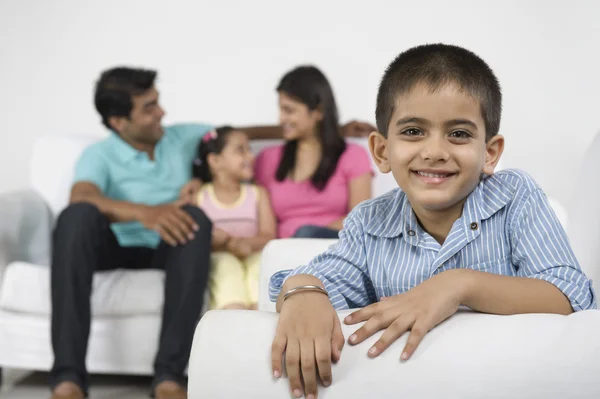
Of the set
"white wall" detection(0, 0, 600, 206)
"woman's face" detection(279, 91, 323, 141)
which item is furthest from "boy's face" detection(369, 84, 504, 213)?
"white wall" detection(0, 0, 600, 206)

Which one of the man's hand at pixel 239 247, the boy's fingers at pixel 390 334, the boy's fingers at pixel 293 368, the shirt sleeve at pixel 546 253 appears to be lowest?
the man's hand at pixel 239 247

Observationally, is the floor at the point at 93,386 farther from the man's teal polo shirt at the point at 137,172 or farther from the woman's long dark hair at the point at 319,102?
the woman's long dark hair at the point at 319,102

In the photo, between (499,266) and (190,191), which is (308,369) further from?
(190,191)

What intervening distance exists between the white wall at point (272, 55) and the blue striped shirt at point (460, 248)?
85.4 inches

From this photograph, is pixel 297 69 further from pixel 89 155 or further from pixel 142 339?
pixel 142 339

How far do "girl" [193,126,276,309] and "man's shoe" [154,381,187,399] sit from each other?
56cm

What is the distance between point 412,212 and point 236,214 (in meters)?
1.83

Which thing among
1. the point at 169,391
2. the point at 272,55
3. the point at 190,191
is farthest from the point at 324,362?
the point at 272,55

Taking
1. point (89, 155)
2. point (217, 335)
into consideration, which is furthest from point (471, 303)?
point (89, 155)

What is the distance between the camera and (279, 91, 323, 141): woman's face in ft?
9.83

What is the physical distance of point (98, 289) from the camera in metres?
2.62

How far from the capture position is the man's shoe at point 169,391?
2391 mm

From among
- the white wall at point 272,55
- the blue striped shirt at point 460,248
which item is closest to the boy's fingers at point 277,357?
the blue striped shirt at point 460,248

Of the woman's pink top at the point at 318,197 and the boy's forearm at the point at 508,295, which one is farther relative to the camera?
the woman's pink top at the point at 318,197
